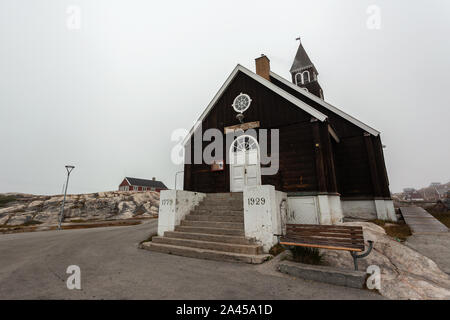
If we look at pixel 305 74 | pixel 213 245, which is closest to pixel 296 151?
pixel 213 245

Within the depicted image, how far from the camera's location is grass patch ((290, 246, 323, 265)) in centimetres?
469

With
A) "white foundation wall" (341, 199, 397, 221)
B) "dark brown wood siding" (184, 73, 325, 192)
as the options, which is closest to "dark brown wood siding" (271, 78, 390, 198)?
"white foundation wall" (341, 199, 397, 221)

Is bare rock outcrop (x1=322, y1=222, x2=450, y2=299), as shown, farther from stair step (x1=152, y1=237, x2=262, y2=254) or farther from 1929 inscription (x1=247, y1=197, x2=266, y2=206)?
1929 inscription (x1=247, y1=197, x2=266, y2=206)

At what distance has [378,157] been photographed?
1192 centimetres

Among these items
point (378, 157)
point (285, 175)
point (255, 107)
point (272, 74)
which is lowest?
point (285, 175)

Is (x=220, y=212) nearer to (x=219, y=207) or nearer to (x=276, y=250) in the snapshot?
(x=219, y=207)

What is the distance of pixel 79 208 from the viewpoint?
25.5m

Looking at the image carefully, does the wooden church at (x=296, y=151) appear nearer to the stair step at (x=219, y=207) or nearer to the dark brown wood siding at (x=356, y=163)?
the dark brown wood siding at (x=356, y=163)

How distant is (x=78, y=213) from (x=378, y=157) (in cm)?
3159

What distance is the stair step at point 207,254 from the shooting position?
5.01 meters

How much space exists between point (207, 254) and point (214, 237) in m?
0.75
